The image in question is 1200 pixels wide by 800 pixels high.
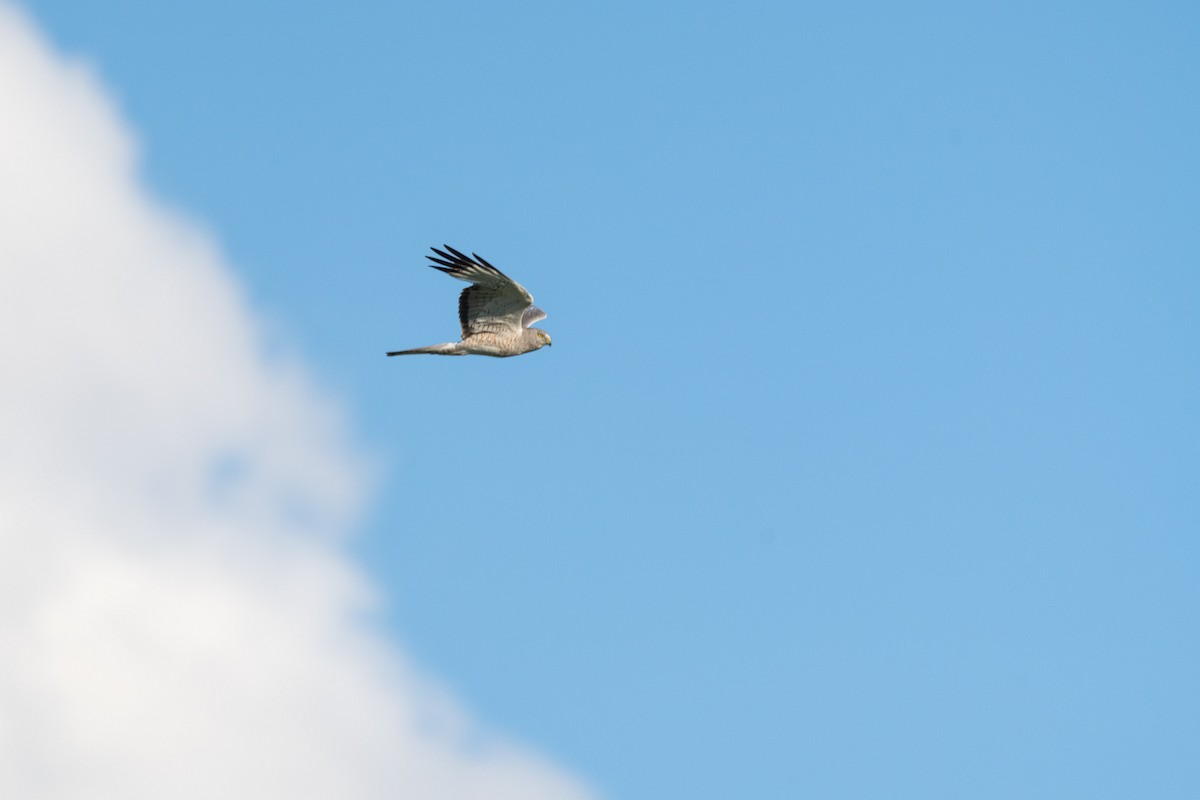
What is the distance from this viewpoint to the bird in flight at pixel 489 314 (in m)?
40.4

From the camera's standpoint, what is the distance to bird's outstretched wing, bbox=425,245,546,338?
1587 inches

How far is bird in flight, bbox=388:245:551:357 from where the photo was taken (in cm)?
4041

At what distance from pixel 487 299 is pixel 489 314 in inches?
17.6

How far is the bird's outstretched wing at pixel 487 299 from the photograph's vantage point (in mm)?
40312

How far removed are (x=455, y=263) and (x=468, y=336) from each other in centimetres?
181

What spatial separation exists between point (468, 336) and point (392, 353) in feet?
5.77

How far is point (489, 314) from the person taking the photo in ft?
136

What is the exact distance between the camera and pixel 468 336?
41531mm

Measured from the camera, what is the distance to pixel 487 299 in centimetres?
4103

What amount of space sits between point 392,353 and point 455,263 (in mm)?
2177

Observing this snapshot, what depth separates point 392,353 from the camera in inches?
1598

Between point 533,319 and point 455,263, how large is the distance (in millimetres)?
2374

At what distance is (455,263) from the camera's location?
40.4 metres
